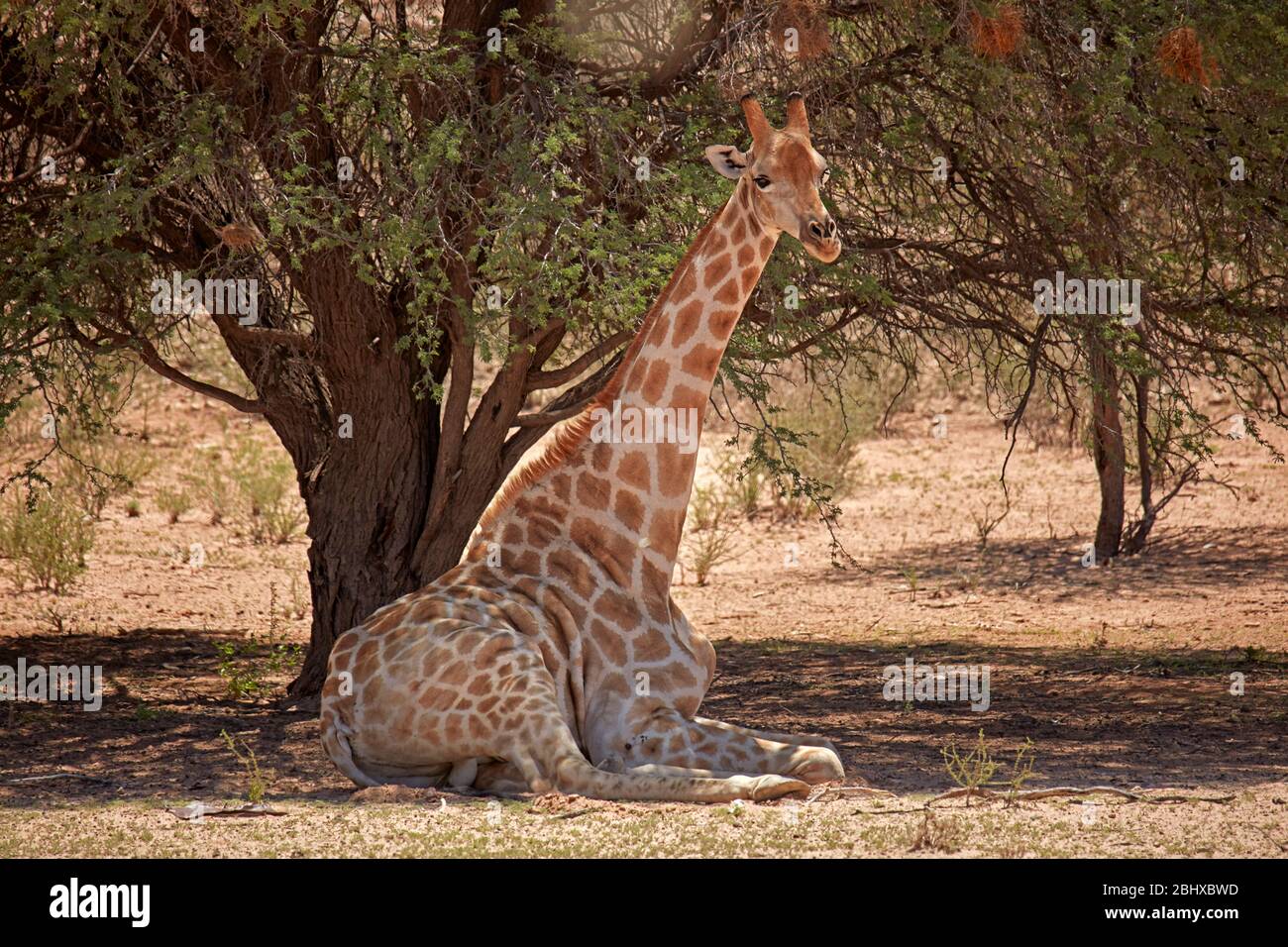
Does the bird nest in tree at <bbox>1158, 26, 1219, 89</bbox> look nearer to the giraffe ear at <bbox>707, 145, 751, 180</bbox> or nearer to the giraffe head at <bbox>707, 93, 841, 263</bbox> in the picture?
the giraffe head at <bbox>707, 93, 841, 263</bbox>

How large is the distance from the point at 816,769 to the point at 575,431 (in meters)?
1.94

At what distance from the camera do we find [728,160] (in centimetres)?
719

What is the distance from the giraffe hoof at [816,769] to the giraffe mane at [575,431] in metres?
1.81

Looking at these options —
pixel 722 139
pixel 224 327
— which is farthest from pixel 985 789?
pixel 224 327

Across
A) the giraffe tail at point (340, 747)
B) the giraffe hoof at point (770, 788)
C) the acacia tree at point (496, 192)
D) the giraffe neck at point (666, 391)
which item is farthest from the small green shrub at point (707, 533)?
the giraffe hoof at point (770, 788)

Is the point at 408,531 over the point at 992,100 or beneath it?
beneath

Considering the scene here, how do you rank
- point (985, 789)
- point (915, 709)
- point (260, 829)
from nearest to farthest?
point (260, 829) → point (985, 789) → point (915, 709)

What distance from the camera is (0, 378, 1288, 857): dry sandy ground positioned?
5441 mm

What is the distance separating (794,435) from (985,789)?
355 cm

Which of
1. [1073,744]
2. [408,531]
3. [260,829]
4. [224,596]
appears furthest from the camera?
[224,596]

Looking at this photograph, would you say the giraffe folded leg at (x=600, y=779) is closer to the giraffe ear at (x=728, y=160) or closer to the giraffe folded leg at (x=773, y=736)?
the giraffe folded leg at (x=773, y=736)

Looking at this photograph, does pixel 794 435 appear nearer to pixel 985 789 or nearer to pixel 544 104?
pixel 544 104

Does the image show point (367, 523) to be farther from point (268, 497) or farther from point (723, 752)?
point (268, 497)

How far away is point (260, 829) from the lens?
5539 mm
